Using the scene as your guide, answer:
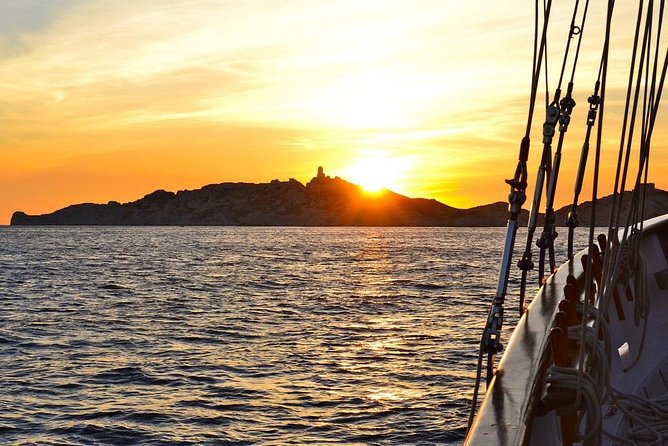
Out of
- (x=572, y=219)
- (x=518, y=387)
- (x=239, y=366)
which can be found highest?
(x=572, y=219)

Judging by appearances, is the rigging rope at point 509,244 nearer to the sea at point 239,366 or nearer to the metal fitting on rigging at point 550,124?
the metal fitting on rigging at point 550,124

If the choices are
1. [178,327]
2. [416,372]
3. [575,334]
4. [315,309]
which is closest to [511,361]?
[575,334]

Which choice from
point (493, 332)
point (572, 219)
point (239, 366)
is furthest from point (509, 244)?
point (239, 366)

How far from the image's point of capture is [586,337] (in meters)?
4.10

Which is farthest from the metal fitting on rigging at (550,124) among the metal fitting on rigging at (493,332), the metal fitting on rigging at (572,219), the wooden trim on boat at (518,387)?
the metal fitting on rigging at (572,219)

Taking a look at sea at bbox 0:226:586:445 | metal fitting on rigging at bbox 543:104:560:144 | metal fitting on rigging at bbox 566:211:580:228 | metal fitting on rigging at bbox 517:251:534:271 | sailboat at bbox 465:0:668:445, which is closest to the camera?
sailboat at bbox 465:0:668:445

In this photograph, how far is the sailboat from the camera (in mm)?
3850

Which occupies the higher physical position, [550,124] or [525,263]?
[550,124]

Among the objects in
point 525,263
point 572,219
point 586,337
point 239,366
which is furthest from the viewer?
point 239,366

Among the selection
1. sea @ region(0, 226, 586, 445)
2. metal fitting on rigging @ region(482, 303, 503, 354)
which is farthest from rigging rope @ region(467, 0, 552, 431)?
sea @ region(0, 226, 586, 445)

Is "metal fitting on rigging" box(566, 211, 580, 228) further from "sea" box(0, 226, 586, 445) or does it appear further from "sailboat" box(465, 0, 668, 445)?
"sea" box(0, 226, 586, 445)

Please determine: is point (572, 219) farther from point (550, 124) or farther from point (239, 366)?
point (239, 366)

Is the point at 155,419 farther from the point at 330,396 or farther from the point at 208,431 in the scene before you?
the point at 330,396

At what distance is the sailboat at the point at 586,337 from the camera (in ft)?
12.6
